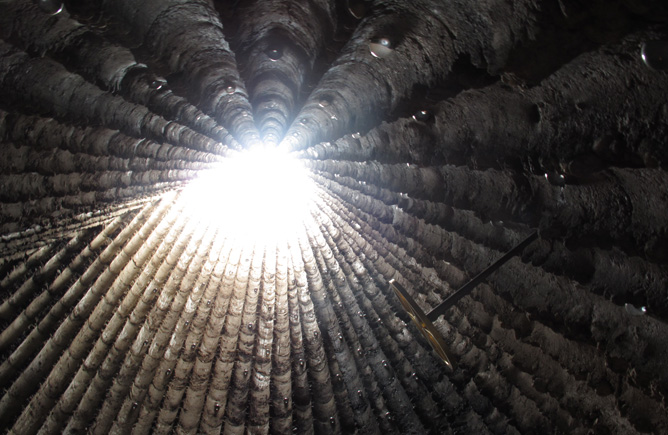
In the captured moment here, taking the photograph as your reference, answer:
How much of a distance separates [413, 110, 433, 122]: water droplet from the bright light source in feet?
13.1

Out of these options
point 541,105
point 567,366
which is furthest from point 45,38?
point 567,366

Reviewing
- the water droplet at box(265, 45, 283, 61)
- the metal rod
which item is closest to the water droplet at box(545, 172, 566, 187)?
the metal rod

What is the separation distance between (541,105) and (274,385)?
3.69 m

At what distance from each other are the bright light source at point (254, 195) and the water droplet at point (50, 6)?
4.14 meters

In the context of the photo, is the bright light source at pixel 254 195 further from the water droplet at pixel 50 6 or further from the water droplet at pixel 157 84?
the water droplet at pixel 50 6

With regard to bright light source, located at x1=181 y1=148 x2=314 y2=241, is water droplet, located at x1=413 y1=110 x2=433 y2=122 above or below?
above

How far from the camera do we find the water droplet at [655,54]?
936 millimetres

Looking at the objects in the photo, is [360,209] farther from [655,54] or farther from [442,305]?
[655,54]

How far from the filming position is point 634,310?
1469 millimetres

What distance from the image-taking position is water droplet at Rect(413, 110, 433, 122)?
5.66 feet

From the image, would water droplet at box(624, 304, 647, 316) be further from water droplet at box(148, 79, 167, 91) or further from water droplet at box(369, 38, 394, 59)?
water droplet at box(148, 79, 167, 91)

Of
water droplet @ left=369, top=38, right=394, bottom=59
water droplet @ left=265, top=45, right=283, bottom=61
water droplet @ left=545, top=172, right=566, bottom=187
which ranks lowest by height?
water droplet @ left=545, top=172, right=566, bottom=187

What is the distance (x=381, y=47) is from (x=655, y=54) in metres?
0.93

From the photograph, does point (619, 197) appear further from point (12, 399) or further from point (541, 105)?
point (12, 399)
